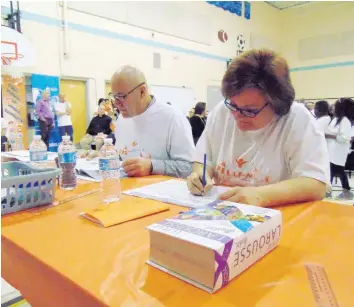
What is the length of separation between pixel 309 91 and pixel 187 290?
32.2ft

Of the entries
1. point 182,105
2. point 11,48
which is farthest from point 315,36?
point 11,48

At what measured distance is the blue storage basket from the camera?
88cm

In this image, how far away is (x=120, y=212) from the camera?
33.4 inches

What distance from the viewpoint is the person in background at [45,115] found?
5.30 metres

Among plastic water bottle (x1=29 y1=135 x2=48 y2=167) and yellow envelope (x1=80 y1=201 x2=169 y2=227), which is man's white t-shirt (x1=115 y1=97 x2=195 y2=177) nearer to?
plastic water bottle (x1=29 y1=135 x2=48 y2=167)

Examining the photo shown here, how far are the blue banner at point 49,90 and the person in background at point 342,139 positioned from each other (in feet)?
13.9

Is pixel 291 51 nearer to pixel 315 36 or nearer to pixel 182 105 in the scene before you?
pixel 315 36

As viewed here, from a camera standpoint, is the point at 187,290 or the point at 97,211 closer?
the point at 187,290

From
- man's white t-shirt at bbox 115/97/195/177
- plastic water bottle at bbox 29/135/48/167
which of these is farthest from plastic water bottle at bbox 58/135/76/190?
man's white t-shirt at bbox 115/97/195/177

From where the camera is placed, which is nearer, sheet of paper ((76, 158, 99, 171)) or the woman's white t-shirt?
sheet of paper ((76, 158, 99, 171))

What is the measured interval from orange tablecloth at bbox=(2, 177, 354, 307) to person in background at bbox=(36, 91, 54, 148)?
488cm

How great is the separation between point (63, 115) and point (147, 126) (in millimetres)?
4348

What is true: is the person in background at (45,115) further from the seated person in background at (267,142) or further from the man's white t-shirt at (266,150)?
the seated person in background at (267,142)

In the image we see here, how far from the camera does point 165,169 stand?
1.47 m
